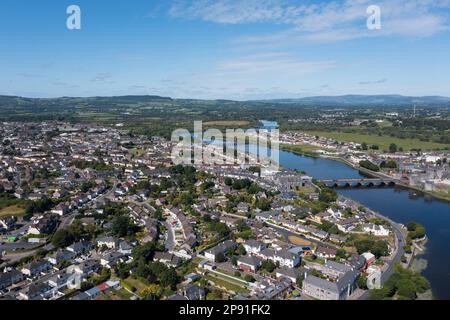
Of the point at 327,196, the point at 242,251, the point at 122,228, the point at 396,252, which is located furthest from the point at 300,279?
the point at 327,196

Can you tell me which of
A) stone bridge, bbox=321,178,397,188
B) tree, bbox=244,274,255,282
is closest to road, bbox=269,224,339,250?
tree, bbox=244,274,255,282

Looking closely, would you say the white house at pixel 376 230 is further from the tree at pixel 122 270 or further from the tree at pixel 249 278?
the tree at pixel 122 270

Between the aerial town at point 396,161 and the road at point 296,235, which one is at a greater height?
the aerial town at point 396,161

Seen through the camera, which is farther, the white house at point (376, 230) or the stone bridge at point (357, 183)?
the stone bridge at point (357, 183)

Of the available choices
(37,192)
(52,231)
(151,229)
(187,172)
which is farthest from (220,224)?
(37,192)

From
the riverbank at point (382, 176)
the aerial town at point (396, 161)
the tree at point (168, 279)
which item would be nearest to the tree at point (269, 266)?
the tree at point (168, 279)

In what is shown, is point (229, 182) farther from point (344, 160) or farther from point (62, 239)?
point (344, 160)
